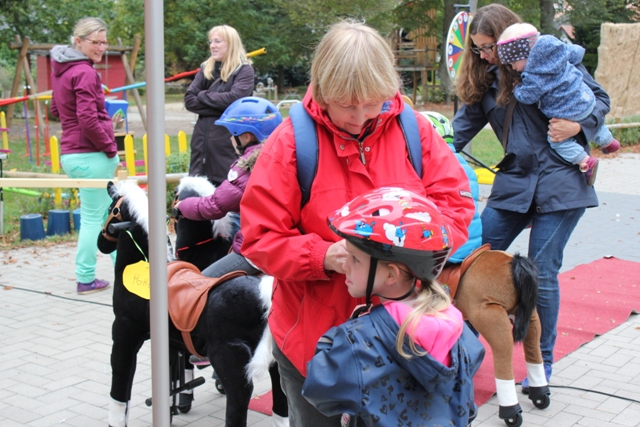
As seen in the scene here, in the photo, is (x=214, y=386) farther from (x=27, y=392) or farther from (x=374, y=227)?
(x=374, y=227)

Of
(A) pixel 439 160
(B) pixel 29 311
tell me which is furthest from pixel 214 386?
(A) pixel 439 160

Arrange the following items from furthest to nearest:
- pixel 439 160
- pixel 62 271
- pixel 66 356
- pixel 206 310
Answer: pixel 62 271
pixel 66 356
pixel 206 310
pixel 439 160

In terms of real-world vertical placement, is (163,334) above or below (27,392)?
above

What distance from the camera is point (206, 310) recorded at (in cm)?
333

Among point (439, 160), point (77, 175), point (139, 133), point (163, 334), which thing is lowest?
point (139, 133)

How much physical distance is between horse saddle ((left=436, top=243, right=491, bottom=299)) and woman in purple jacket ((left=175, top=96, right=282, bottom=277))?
0.98 m

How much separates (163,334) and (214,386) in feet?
8.37

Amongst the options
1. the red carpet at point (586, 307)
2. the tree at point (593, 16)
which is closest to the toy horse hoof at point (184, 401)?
the red carpet at point (586, 307)

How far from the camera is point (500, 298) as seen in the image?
149 inches

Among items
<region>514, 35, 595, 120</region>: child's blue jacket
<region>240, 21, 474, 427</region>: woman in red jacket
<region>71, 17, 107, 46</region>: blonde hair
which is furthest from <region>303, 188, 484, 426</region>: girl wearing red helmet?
<region>71, 17, 107, 46</region>: blonde hair

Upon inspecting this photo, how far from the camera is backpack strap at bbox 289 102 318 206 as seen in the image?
91.0 inches

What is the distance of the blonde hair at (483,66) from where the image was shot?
3.98 metres

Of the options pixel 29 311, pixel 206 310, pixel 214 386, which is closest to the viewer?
pixel 206 310

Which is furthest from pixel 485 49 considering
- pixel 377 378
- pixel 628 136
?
pixel 628 136
